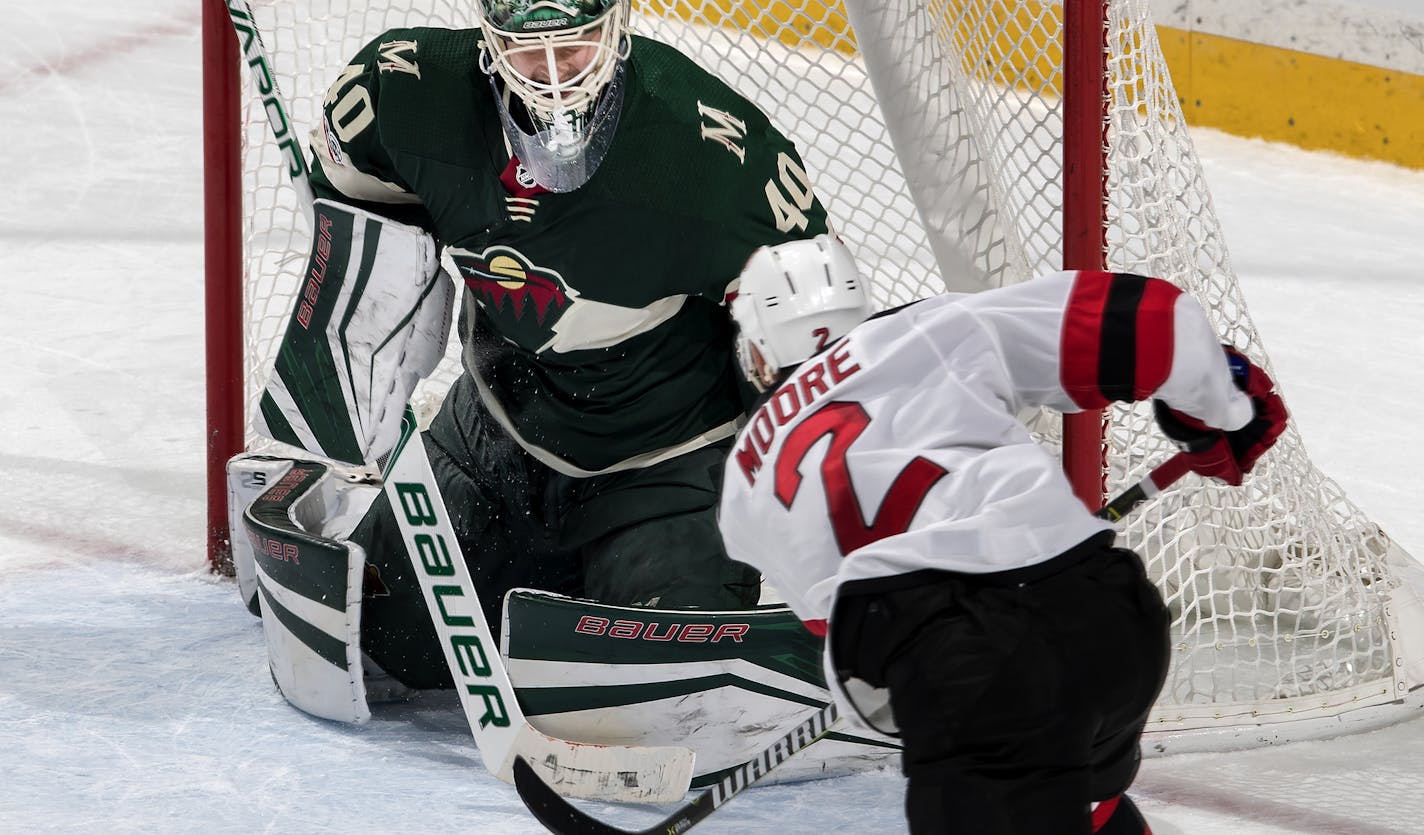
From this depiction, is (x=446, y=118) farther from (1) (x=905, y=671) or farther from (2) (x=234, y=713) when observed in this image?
(1) (x=905, y=671)

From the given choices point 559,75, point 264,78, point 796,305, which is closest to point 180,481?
point 264,78

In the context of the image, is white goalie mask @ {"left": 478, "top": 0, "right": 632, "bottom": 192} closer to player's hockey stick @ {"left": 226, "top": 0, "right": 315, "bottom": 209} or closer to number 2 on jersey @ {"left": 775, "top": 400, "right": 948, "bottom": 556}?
player's hockey stick @ {"left": 226, "top": 0, "right": 315, "bottom": 209}

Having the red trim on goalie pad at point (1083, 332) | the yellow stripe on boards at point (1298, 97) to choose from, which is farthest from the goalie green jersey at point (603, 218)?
the yellow stripe on boards at point (1298, 97)

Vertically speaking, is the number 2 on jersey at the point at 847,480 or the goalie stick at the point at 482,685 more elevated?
the number 2 on jersey at the point at 847,480

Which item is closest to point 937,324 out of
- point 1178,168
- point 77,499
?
point 1178,168

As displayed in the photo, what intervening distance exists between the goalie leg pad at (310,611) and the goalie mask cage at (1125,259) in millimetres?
556

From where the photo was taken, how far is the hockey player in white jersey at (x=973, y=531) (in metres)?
1.76

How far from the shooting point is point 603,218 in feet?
8.49

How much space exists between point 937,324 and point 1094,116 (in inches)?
33.9

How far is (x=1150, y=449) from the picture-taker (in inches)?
122

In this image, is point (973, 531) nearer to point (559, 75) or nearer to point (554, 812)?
point (554, 812)

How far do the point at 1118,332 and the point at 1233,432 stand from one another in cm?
30

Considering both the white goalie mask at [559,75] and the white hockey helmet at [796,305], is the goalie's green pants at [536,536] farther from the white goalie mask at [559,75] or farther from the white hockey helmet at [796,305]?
the white hockey helmet at [796,305]

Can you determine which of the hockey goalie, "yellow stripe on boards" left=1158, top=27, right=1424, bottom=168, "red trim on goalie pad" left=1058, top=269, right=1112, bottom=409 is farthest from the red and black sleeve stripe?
"yellow stripe on boards" left=1158, top=27, right=1424, bottom=168
